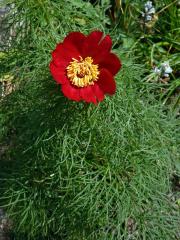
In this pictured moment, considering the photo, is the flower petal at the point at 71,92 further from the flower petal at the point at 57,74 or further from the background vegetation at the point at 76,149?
the background vegetation at the point at 76,149

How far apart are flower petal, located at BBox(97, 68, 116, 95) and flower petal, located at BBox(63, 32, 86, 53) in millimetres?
113

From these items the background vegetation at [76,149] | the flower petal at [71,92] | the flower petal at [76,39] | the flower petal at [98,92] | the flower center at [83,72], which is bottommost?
the background vegetation at [76,149]

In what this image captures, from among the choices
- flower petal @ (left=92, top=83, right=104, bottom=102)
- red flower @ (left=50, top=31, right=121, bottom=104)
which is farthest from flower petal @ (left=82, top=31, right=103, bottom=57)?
flower petal @ (left=92, top=83, right=104, bottom=102)

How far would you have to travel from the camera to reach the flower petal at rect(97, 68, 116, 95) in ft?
6.04

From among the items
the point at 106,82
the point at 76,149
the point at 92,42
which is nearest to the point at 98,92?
the point at 106,82

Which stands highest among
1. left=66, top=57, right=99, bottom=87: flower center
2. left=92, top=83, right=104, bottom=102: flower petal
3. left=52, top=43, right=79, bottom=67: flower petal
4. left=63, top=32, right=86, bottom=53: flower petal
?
left=63, top=32, right=86, bottom=53: flower petal

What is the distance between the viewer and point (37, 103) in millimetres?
2133

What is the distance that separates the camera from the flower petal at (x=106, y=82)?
72.5 inches

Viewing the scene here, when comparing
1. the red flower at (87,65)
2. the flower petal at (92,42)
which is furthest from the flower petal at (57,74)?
the flower petal at (92,42)

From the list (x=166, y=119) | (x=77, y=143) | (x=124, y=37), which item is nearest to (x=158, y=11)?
(x=124, y=37)

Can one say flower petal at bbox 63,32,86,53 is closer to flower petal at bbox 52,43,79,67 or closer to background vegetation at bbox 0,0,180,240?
flower petal at bbox 52,43,79,67

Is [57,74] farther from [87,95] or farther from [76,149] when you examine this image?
[76,149]

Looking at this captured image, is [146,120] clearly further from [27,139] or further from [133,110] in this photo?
[27,139]

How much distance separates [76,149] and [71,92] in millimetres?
332
